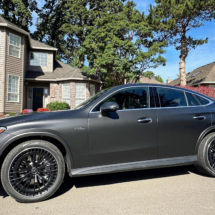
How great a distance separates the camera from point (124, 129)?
341 cm

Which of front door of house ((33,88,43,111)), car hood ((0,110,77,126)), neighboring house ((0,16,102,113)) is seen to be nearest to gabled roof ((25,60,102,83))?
neighboring house ((0,16,102,113))

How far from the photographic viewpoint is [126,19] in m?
19.4

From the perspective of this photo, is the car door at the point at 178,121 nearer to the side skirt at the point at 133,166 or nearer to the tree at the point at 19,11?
the side skirt at the point at 133,166

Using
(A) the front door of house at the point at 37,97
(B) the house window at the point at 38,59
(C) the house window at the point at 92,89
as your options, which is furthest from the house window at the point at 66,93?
(B) the house window at the point at 38,59

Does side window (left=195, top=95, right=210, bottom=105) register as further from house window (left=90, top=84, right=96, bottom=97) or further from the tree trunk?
the tree trunk

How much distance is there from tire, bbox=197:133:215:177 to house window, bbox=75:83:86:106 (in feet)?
47.0

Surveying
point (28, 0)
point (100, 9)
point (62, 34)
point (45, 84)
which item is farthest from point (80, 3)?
point (45, 84)

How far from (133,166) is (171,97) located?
1.50 metres

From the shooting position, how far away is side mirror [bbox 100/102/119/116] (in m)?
3.27

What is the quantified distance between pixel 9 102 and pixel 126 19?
501 inches

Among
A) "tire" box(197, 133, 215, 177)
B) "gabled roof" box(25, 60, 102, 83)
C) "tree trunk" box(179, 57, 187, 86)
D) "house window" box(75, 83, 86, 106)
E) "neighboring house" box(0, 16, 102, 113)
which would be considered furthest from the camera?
"tree trunk" box(179, 57, 187, 86)

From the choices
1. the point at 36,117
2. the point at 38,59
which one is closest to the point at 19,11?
the point at 38,59

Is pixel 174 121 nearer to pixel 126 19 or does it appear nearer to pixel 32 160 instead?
pixel 32 160

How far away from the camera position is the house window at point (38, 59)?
18859 millimetres
